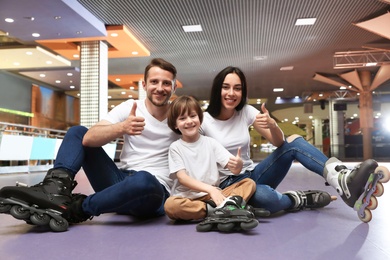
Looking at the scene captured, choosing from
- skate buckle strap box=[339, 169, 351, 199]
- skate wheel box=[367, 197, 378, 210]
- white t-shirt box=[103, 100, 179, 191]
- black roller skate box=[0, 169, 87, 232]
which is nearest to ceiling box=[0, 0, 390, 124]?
white t-shirt box=[103, 100, 179, 191]

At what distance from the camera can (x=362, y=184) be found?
71.2 inches

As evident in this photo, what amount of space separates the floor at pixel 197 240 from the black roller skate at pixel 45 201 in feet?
0.22

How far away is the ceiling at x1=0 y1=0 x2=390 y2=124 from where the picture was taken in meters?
8.09

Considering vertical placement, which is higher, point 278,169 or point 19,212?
point 278,169

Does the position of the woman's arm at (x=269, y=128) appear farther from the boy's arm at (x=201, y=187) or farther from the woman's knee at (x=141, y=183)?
the woman's knee at (x=141, y=183)

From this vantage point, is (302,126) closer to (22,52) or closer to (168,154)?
(22,52)

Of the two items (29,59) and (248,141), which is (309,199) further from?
(29,59)

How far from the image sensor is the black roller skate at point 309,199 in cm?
244

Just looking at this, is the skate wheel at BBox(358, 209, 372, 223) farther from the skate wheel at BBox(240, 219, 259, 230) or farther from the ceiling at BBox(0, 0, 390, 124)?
the ceiling at BBox(0, 0, 390, 124)

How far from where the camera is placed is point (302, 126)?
2639 cm

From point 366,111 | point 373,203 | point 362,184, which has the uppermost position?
point 366,111

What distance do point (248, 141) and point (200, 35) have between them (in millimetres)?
8333

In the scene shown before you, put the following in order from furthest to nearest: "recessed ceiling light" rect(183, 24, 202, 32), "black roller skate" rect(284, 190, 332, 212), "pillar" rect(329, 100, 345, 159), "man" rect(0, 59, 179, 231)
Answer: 1. "pillar" rect(329, 100, 345, 159)
2. "recessed ceiling light" rect(183, 24, 202, 32)
3. "black roller skate" rect(284, 190, 332, 212)
4. "man" rect(0, 59, 179, 231)

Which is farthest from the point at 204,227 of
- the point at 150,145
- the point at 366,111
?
the point at 366,111
